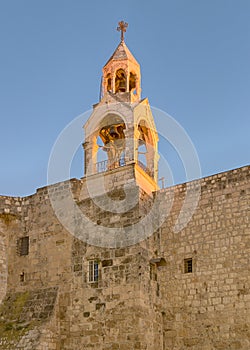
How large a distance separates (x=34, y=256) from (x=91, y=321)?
3.25 meters

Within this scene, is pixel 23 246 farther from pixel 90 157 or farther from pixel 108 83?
pixel 108 83

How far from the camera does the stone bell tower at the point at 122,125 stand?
1792cm

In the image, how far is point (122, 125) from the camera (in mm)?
19047

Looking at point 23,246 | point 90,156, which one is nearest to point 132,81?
point 90,156

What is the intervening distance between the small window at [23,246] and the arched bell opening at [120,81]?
5878 mm

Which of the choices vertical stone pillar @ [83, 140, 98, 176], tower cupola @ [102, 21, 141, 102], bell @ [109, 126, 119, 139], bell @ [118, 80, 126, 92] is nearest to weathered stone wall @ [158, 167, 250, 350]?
vertical stone pillar @ [83, 140, 98, 176]

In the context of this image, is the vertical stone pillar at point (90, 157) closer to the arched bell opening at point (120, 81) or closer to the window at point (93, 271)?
the arched bell opening at point (120, 81)

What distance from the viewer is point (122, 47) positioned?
65.0 feet

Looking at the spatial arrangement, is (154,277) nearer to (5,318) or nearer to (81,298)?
(81,298)

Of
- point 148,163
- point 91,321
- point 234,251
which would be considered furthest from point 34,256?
point 234,251

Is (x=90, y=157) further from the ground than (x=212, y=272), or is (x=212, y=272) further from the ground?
(x=90, y=157)

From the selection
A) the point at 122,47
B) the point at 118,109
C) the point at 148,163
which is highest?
the point at 122,47

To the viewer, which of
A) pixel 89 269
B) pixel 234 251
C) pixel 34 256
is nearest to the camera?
pixel 234 251

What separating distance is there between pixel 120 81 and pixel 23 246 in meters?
6.56
